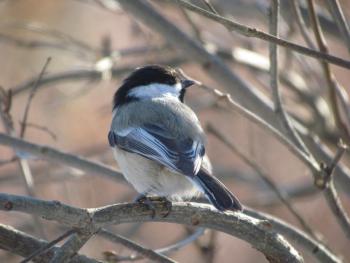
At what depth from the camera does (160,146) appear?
101 inches

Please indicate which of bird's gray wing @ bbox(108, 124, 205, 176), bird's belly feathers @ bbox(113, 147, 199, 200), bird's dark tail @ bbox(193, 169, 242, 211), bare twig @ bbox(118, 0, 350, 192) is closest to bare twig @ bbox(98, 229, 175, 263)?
bird's dark tail @ bbox(193, 169, 242, 211)

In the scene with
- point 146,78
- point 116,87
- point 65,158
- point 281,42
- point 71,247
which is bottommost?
point 116,87

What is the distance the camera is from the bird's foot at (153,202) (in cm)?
221

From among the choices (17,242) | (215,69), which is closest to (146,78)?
(215,69)

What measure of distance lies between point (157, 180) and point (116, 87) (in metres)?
3.05

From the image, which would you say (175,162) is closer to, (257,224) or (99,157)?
(257,224)

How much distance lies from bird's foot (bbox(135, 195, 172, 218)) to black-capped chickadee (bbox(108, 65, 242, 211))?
10 cm

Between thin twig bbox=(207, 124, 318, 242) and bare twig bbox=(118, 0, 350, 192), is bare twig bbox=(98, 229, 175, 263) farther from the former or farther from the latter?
bare twig bbox=(118, 0, 350, 192)

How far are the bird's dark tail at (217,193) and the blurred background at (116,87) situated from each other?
63 cm

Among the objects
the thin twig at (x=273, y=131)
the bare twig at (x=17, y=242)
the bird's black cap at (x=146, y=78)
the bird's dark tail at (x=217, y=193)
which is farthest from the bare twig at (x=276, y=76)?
the bare twig at (x=17, y=242)

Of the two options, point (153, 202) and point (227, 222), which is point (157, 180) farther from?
point (227, 222)

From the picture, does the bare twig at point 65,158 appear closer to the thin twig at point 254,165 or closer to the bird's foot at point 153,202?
the bird's foot at point 153,202

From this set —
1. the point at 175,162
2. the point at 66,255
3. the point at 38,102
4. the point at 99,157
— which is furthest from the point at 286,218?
the point at 66,255

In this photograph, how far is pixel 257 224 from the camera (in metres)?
2.15
